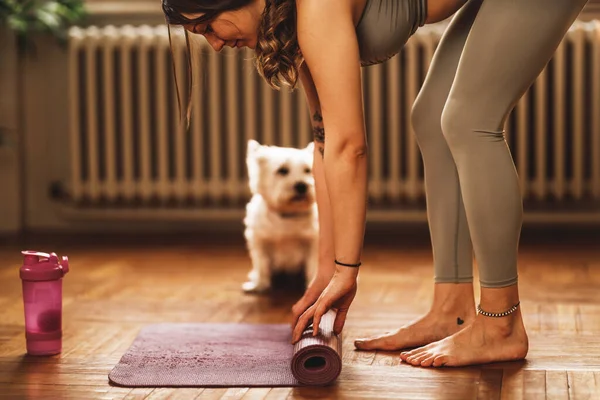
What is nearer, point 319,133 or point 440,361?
point 440,361

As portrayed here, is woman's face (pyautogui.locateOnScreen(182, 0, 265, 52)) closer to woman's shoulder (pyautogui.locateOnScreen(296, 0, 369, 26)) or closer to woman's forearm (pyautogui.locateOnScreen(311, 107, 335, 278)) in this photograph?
woman's shoulder (pyautogui.locateOnScreen(296, 0, 369, 26))

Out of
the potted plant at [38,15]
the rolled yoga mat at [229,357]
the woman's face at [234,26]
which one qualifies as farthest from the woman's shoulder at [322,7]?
the potted plant at [38,15]

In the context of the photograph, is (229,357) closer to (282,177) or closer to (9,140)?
(282,177)

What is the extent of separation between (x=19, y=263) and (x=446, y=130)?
1.80m

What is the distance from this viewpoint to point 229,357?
1717mm

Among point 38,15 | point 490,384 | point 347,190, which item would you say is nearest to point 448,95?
point 347,190

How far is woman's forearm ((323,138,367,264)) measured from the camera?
1.52m

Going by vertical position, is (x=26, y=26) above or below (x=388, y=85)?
above

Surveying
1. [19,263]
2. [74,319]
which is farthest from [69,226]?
[74,319]

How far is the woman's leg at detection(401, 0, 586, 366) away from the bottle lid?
27.2 inches

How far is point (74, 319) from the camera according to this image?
211 centimetres

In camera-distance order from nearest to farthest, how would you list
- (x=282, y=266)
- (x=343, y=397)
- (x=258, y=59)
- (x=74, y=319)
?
(x=343, y=397) < (x=258, y=59) < (x=74, y=319) < (x=282, y=266)

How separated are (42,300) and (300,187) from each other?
822 millimetres

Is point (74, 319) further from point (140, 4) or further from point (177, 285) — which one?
point (140, 4)
